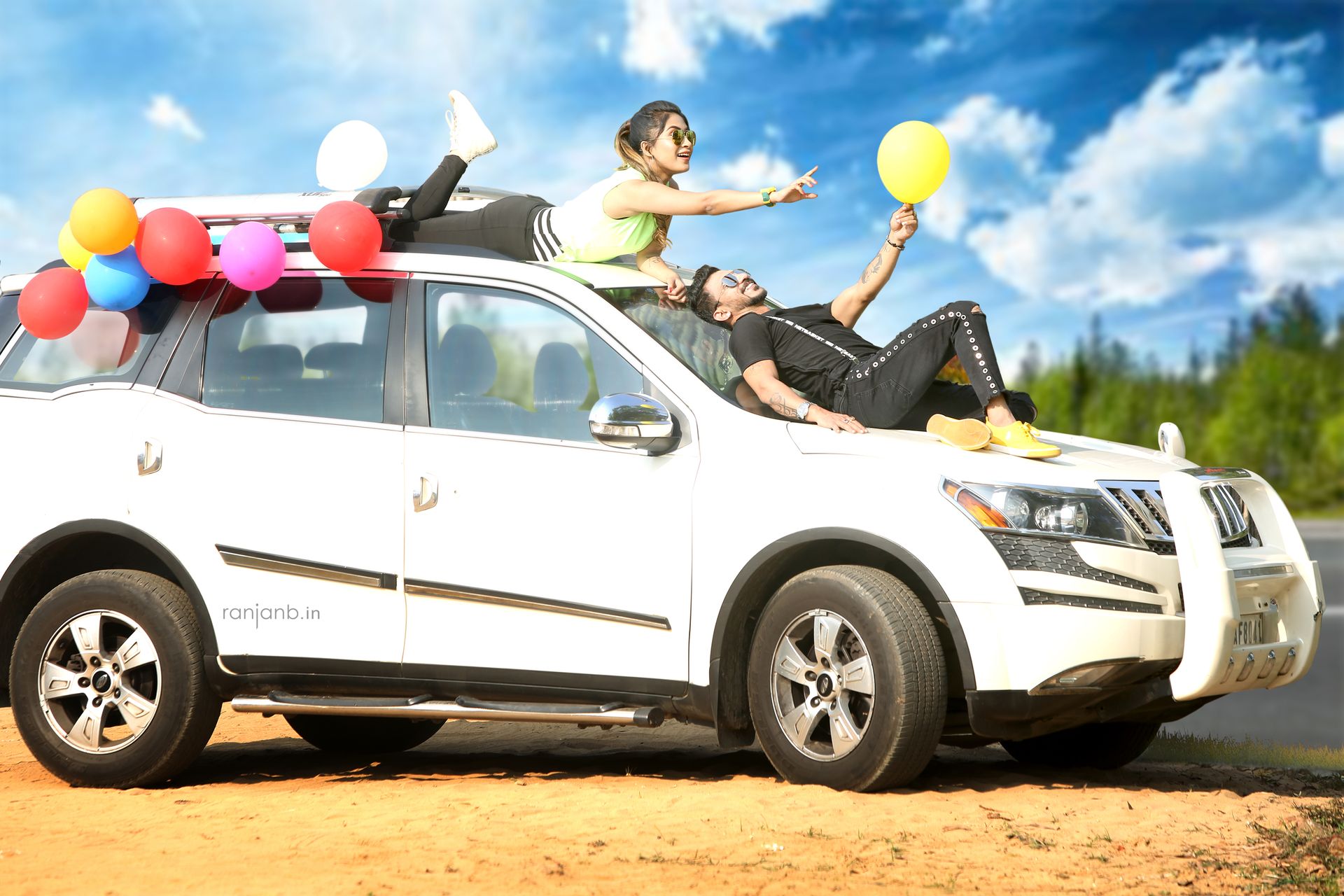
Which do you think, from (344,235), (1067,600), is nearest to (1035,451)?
(1067,600)

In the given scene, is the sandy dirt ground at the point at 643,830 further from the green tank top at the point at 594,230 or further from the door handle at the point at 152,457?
the green tank top at the point at 594,230

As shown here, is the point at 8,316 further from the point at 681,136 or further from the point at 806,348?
the point at 806,348

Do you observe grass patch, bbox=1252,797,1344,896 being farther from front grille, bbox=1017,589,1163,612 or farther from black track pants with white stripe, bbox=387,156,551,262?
black track pants with white stripe, bbox=387,156,551,262

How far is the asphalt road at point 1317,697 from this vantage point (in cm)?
7600

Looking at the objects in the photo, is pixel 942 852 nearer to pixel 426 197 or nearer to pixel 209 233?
pixel 426 197

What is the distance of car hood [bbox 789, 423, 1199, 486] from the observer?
527 cm

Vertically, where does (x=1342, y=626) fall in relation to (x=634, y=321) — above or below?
below

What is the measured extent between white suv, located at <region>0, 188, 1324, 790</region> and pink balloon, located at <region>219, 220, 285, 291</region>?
86 mm

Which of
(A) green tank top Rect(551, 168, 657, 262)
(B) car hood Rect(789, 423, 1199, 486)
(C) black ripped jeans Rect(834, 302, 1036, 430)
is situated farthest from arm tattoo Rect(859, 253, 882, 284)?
(B) car hood Rect(789, 423, 1199, 486)

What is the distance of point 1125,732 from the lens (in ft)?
21.3

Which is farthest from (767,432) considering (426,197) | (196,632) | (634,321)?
(196,632)

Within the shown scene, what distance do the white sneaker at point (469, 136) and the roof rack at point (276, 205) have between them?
32cm

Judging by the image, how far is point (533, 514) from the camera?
5.72 meters

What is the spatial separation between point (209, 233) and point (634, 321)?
78.3 inches
